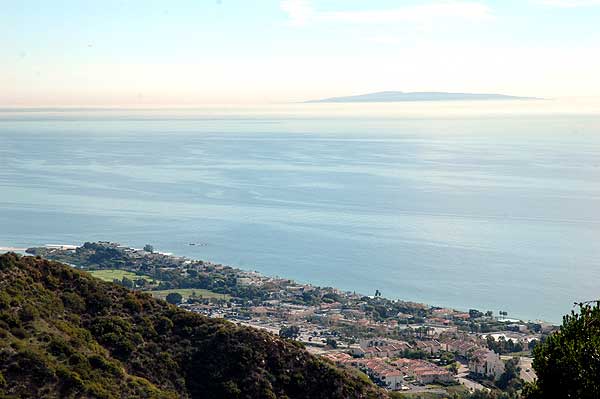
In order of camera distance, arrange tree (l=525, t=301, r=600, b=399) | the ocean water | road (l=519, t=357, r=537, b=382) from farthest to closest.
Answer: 1. the ocean water
2. road (l=519, t=357, r=537, b=382)
3. tree (l=525, t=301, r=600, b=399)

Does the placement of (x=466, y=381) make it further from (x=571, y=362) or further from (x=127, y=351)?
(x=571, y=362)

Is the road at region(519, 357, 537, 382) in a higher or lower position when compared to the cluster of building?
lower

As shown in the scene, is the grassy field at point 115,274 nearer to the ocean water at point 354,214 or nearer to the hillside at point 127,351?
the ocean water at point 354,214

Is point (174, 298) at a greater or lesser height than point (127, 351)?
lesser

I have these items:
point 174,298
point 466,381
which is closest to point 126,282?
point 174,298

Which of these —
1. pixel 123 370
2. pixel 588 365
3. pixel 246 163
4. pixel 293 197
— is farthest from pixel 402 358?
pixel 246 163

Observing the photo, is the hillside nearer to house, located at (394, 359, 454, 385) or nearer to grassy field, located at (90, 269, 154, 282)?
house, located at (394, 359, 454, 385)

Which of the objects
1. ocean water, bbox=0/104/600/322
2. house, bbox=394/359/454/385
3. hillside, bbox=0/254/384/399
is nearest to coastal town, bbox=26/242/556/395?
house, bbox=394/359/454/385
